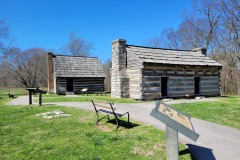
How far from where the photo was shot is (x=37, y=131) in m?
7.41

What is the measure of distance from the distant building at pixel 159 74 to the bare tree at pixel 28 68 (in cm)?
2711

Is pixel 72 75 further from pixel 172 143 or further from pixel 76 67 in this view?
pixel 172 143

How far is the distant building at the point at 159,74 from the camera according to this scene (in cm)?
1761

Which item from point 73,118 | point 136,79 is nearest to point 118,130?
point 73,118

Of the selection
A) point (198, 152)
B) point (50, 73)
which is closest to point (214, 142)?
point (198, 152)

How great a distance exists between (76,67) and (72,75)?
1.69 meters

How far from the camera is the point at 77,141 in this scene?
20.9 ft

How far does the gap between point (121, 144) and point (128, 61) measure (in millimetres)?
13615

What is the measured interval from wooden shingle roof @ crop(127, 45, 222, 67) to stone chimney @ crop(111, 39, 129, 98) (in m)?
0.71

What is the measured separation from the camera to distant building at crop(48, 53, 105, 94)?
27423 millimetres

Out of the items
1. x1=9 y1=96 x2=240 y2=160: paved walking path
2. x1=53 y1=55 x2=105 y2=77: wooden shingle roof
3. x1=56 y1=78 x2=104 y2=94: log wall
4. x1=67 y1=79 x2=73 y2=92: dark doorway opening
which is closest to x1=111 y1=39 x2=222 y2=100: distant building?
x1=9 y1=96 x2=240 y2=160: paved walking path

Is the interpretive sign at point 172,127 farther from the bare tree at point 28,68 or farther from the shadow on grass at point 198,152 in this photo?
the bare tree at point 28,68

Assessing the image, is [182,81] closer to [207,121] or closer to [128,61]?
[128,61]

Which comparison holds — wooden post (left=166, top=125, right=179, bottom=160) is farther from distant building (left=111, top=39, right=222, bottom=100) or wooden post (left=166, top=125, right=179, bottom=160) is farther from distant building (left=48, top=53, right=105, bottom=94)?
distant building (left=48, top=53, right=105, bottom=94)
